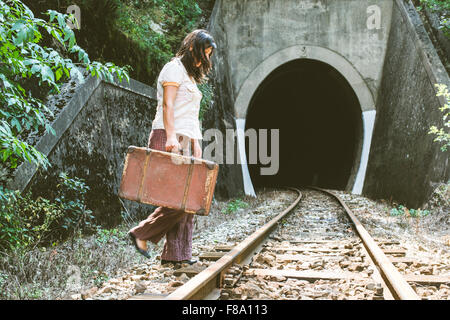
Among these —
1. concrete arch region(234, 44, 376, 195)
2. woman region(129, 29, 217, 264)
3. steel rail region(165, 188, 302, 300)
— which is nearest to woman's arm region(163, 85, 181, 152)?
woman region(129, 29, 217, 264)

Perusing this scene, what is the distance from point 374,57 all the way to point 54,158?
10.8 meters

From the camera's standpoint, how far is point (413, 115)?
900 cm

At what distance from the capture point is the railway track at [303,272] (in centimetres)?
258

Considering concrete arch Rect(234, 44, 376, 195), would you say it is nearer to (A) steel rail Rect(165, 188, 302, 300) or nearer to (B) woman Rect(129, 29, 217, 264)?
(A) steel rail Rect(165, 188, 302, 300)

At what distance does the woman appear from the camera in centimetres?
288

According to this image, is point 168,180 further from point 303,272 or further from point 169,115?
point 303,272

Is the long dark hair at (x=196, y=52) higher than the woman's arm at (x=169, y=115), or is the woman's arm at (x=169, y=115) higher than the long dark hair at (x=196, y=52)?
the long dark hair at (x=196, y=52)

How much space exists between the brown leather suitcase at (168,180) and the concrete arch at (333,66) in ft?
31.2

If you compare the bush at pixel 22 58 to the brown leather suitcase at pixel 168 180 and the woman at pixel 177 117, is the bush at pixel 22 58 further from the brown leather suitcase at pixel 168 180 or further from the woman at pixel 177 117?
the brown leather suitcase at pixel 168 180

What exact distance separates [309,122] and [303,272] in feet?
64.3

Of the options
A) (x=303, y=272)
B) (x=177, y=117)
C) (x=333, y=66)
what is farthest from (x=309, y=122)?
(x=177, y=117)

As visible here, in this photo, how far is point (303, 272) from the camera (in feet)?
10.4

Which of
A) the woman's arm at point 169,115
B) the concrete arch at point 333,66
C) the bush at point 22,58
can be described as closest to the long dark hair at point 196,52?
the woman's arm at point 169,115
